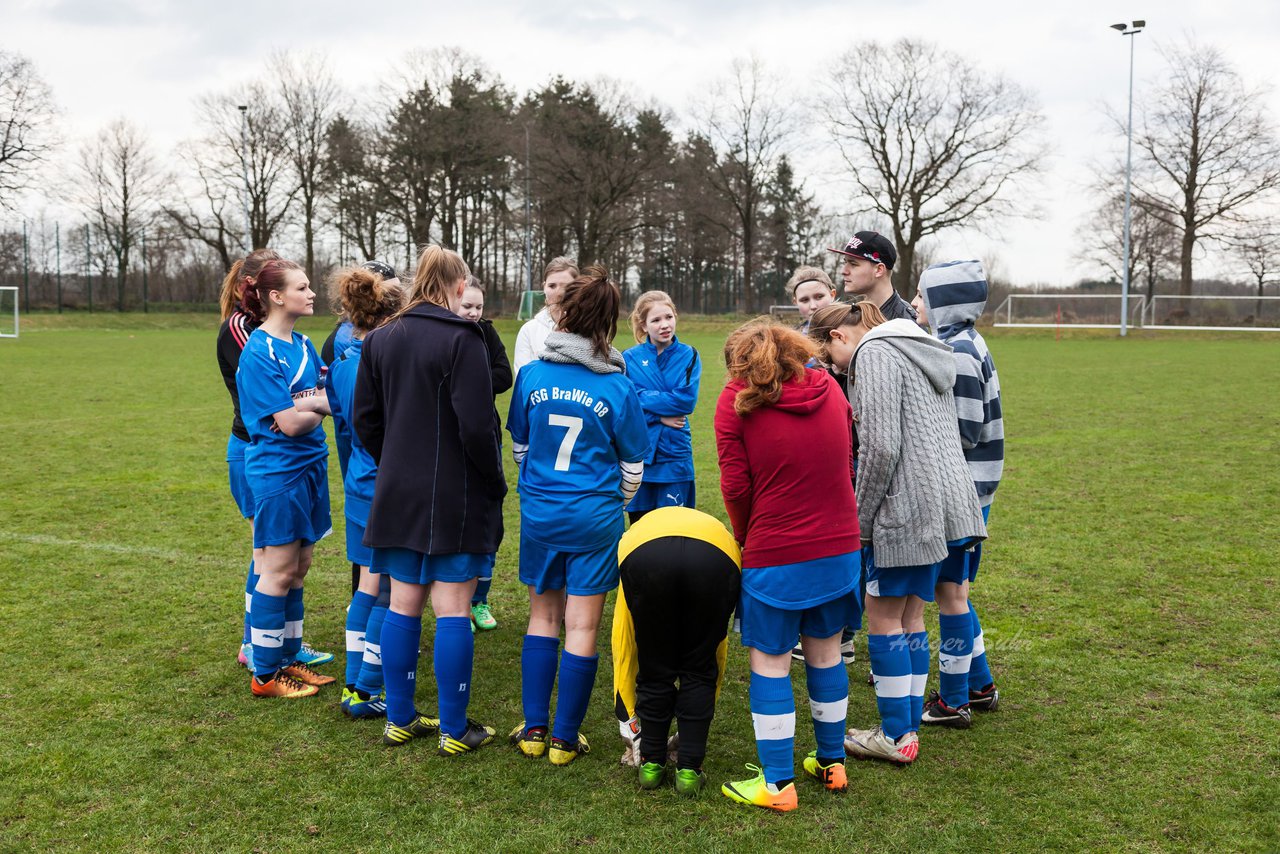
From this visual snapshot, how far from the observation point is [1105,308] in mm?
42000

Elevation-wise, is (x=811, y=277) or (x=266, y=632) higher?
(x=811, y=277)

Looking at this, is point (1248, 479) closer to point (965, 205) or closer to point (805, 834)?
point (805, 834)

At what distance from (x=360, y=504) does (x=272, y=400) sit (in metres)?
0.60

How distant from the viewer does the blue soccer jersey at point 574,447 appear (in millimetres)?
3633

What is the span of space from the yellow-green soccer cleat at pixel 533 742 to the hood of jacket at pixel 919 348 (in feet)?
6.35

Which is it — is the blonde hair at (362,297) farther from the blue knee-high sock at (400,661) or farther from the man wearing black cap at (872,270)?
the man wearing black cap at (872,270)

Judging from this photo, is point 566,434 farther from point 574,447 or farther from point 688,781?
point 688,781

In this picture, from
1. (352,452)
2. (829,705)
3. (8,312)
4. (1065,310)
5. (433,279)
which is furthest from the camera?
(1065,310)

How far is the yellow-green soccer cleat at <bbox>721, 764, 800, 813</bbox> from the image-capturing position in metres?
3.38

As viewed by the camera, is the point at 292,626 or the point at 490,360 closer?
the point at 490,360

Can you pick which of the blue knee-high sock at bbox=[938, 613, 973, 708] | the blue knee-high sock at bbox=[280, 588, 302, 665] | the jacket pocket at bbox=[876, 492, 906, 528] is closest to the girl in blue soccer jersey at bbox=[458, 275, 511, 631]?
the blue knee-high sock at bbox=[280, 588, 302, 665]

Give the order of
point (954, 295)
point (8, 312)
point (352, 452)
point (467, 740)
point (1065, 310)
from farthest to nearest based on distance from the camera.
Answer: point (1065, 310) < point (8, 312) < point (352, 452) < point (954, 295) < point (467, 740)

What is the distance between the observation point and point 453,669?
3.74m

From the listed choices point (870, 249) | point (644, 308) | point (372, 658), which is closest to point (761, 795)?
point (372, 658)
